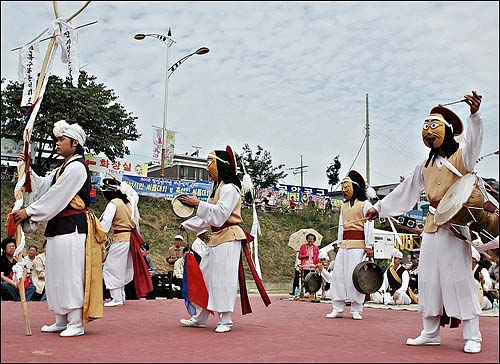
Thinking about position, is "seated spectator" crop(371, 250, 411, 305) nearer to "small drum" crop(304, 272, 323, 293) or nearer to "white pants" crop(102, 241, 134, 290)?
"small drum" crop(304, 272, 323, 293)

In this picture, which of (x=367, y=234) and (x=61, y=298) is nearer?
(x=61, y=298)

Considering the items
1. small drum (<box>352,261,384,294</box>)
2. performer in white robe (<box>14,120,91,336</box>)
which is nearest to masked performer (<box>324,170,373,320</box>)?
small drum (<box>352,261,384,294</box>)

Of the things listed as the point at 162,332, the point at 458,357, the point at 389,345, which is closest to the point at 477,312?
the point at 458,357

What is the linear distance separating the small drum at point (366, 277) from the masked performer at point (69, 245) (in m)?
3.14

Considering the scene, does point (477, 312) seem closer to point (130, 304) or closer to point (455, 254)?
point (455, 254)

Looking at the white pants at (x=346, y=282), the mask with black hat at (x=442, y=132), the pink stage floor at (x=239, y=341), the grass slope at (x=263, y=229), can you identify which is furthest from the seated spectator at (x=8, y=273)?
the grass slope at (x=263, y=229)

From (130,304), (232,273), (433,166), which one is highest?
(433,166)

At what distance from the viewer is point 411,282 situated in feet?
35.7

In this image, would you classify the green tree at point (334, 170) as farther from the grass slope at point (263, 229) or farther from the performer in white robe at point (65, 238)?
the performer in white robe at point (65, 238)

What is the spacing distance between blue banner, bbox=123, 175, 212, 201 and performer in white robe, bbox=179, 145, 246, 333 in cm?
1603

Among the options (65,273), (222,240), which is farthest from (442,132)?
(65,273)

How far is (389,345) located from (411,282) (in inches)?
268

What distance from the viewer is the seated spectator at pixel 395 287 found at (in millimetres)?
10039

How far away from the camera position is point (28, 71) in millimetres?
5258
